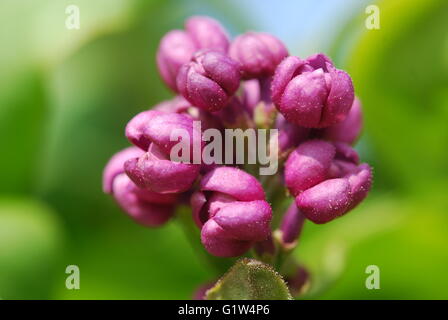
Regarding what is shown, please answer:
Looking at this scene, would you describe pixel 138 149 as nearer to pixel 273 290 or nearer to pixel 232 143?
pixel 232 143

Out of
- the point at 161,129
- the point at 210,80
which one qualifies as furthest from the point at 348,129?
the point at 161,129

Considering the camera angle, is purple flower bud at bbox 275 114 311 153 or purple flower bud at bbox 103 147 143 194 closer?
purple flower bud at bbox 275 114 311 153

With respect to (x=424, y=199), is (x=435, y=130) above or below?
above

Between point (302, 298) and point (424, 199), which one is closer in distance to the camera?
point (302, 298)

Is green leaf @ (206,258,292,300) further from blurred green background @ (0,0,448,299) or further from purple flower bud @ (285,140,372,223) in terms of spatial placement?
blurred green background @ (0,0,448,299)

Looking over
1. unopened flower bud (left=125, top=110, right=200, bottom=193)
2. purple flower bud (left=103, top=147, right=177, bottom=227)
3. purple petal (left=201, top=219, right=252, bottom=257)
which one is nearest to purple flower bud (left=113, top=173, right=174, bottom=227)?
purple flower bud (left=103, top=147, right=177, bottom=227)

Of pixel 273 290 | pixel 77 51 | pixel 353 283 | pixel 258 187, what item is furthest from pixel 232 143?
pixel 77 51
